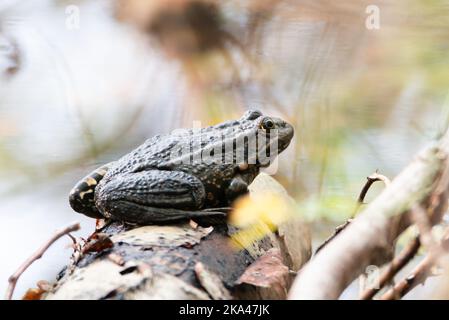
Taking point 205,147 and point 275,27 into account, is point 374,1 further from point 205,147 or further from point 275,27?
point 205,147

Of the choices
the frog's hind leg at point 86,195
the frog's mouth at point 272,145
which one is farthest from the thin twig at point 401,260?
the frog's hind leg at point 86,195

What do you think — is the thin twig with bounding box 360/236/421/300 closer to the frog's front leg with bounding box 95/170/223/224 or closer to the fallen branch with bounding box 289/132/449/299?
the fallen branch with bounding box 289/132/449/299

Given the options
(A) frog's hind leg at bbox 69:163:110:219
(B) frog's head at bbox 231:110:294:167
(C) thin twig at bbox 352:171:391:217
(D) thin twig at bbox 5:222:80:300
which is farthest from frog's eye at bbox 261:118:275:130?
(D) thin twig at bbox 5:222:80:300

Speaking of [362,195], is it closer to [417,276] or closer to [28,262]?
[417,276]

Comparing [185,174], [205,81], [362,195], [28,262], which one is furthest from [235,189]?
[205,81]

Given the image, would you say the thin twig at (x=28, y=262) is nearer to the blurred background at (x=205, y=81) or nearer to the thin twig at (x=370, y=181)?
the thin twig at (x=370, y=181)
